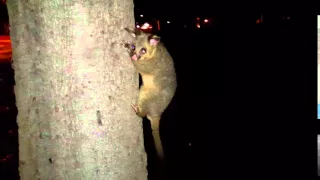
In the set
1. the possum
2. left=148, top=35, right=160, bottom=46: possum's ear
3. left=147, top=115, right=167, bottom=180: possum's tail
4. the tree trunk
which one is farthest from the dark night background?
the tree trunk

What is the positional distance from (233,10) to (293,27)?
251 cm

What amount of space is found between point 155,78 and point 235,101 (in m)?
5.84

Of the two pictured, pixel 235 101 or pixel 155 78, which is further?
pixel 235 101

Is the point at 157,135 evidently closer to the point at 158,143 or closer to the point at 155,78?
the point at 158,143

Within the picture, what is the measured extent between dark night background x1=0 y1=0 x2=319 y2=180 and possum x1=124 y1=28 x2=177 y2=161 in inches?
97.1

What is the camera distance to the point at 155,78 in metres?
2.34

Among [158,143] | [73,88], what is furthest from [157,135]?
[73,88]

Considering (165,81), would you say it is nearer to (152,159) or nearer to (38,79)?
(38,79)

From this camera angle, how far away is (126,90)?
61.4 inches

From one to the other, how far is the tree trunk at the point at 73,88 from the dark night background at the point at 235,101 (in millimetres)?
3288

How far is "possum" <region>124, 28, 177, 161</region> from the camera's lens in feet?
7.34

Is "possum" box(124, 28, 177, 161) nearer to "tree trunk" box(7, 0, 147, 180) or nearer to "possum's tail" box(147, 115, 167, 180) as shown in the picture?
"possum's tail" box(147, 115, 167, 180)

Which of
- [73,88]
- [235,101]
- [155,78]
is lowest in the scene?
[235,101]

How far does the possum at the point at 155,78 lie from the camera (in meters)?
2.24
